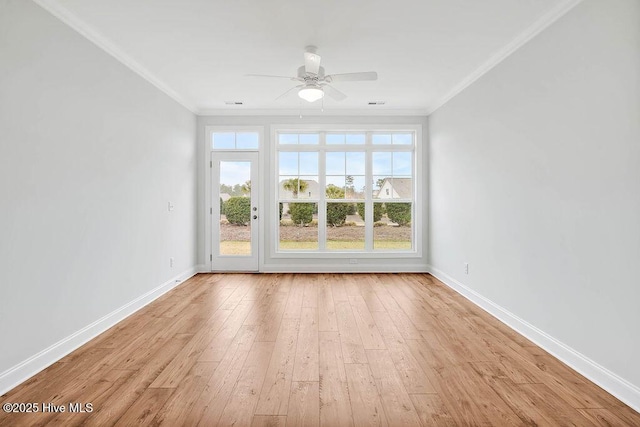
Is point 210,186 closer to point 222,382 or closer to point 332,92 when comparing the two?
point 332,92

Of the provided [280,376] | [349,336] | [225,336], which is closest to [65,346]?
[225,336]

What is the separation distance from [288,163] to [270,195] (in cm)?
66

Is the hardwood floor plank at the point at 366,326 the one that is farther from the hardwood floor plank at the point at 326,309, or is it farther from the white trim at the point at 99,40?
the white trim at the point at 99,40

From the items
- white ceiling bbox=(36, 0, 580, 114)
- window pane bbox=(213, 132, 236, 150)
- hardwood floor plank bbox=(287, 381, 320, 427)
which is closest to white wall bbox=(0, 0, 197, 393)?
white ceiling bbox=(36, 0, 580, 114)

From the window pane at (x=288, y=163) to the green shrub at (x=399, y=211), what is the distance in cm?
176

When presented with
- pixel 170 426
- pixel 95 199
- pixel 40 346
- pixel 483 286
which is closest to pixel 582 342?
pixel 483 286

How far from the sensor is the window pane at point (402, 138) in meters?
5.77

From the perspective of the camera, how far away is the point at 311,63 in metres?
3.13

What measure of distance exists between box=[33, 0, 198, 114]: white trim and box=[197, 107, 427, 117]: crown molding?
1.04 metres

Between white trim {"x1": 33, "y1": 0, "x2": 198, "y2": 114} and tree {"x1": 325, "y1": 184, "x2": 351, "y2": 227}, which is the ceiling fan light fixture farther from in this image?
tree {"x1": 325, "y1": 184, "x2": 351, "y2": 227}

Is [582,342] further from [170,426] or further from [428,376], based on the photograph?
[170,426]

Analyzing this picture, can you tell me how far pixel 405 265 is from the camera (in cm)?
567

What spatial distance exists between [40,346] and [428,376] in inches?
109

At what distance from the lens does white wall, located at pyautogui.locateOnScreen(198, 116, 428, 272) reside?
18.3 ft
